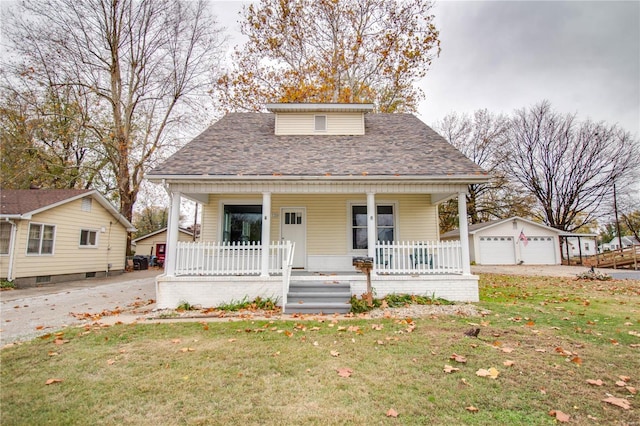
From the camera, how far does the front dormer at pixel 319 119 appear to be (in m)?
11.2

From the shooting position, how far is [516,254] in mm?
22141

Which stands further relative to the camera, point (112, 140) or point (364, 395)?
point (112, 140)

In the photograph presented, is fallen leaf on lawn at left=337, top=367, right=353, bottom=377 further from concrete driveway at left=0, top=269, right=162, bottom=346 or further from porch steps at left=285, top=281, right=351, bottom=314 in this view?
concrete driveway at left=0, top=269, right=162, bottom=346

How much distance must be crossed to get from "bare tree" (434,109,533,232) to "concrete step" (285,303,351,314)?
23.6 meters

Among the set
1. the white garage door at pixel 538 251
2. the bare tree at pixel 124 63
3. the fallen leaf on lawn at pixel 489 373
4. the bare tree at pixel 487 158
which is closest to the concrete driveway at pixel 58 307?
the fallen leaf on lawn at pixel 489 373

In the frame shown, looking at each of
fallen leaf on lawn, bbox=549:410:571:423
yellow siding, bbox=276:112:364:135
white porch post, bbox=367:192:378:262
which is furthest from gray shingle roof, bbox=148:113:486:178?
fallen leaf on lawn, bbox=549:410:571:423

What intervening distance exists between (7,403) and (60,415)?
72 centimetres

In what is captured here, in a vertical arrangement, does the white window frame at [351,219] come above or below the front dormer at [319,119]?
below

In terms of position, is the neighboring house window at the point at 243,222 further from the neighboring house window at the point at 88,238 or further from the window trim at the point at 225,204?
the neighboring house window at the point at 88,238

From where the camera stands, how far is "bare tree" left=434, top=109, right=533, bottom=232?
2688cm

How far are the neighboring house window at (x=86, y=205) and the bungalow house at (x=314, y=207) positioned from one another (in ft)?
28.1

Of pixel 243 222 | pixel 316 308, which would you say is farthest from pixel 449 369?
pixel 243 222

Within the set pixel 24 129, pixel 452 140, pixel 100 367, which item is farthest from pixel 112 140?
pixel 452 140

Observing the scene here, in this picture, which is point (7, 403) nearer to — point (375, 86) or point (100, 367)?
point (100, 367)
